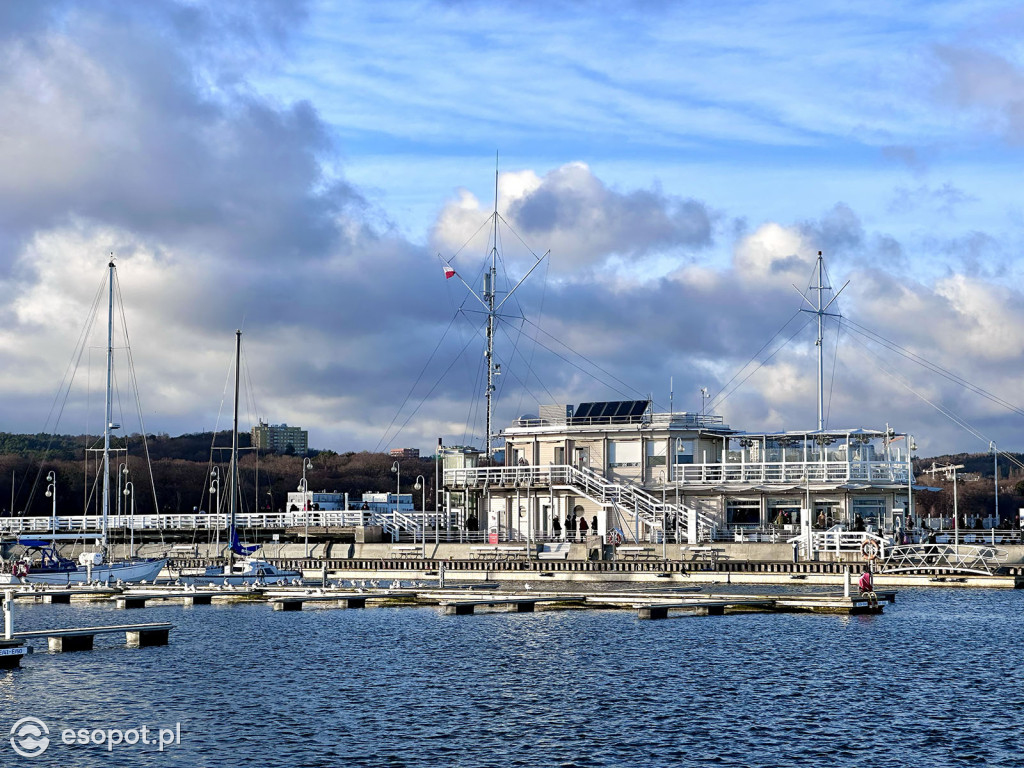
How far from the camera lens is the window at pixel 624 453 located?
7656 cm

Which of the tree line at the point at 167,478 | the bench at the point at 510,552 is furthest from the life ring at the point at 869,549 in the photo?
the tree line at the point at 167,478

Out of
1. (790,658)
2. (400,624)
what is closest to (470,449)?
(400,624)

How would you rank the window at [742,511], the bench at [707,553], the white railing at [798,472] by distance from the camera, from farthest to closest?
the window at [742,511], the white railing at [798,472], the bench at [707,553]

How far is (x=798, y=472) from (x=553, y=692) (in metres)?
41.1

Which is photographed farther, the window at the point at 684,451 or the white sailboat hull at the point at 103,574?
the window at the point at 684,451

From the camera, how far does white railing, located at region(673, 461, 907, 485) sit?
70.3m

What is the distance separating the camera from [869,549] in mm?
63781

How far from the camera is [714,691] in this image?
3350cm

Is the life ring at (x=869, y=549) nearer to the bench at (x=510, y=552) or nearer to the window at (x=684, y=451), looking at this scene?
the window at (x=684, y=451)

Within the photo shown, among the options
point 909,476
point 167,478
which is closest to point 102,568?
point 909,476

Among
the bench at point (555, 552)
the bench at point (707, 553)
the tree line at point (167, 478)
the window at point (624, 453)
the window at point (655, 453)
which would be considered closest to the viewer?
the bench at point (707, 553)

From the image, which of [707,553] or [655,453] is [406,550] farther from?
[707,553]

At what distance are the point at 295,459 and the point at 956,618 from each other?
15259 centimetres

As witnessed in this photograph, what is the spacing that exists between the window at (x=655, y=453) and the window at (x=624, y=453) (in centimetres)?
66
